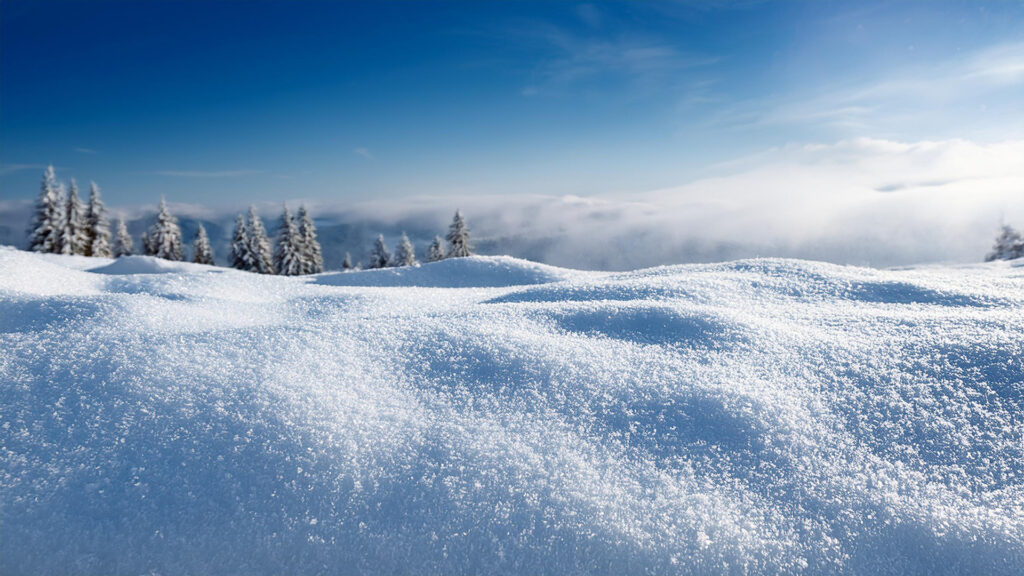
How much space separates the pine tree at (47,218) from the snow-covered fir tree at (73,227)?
0.38 meters

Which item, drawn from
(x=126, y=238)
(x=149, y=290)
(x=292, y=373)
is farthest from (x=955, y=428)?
(x=126, y=238)

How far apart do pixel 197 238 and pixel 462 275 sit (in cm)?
4454

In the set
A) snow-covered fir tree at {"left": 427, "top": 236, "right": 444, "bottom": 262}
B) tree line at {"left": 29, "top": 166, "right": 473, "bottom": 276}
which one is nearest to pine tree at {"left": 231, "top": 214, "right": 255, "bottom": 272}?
tree line at {"left": 29, "top": 166, "right": 473, "bottom": 276}

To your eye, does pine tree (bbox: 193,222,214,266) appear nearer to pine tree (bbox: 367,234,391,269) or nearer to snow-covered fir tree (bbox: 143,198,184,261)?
snow-covered fir tree (bbox: 143,198,184,261)

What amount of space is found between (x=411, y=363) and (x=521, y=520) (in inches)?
53.5

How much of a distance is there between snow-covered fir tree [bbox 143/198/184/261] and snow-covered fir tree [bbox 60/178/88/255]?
448cm

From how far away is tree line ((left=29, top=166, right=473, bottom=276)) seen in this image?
122ft

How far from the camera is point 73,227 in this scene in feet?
125

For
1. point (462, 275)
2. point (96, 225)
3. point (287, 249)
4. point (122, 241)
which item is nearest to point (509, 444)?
point (462, 275)

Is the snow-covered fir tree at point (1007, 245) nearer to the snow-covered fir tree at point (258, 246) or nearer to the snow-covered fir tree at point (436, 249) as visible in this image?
the snow-covered fir tree at point (436, 249)

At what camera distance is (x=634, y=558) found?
1812 millimetres

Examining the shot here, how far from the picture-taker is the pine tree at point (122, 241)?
45781 mm

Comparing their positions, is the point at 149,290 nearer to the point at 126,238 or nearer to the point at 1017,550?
the point at 1017,550

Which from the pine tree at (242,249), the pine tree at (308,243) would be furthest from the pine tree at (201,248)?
the pine tree at (308,243)
